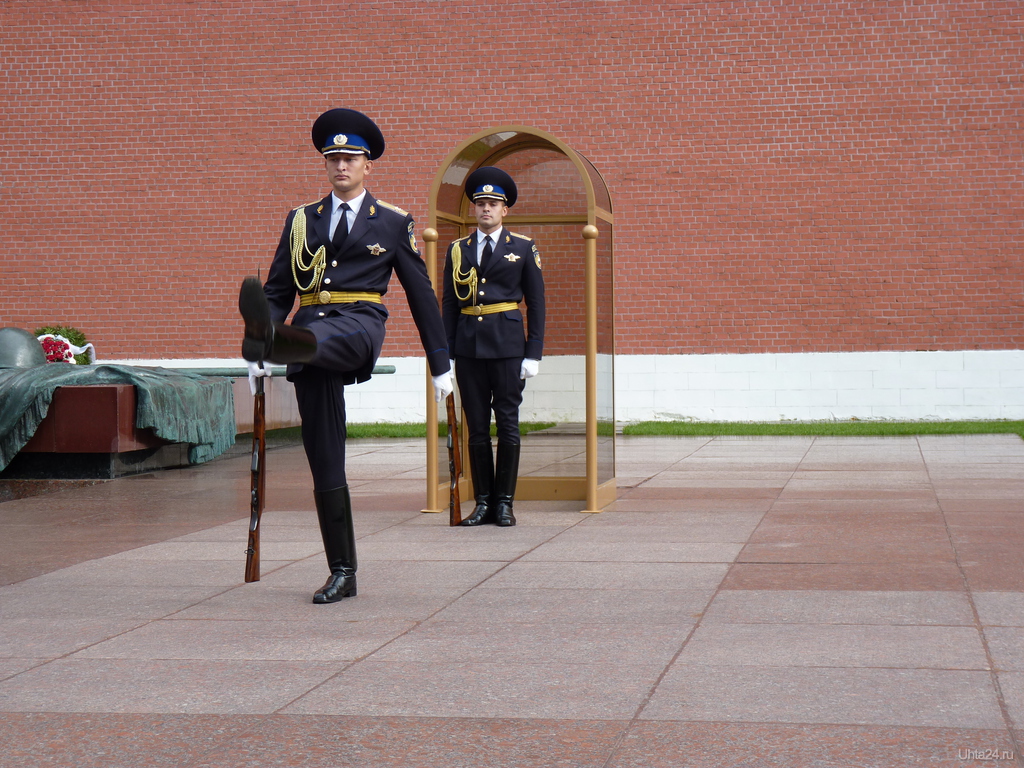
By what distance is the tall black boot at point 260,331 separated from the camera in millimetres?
4156

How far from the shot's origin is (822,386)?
52.2 ft

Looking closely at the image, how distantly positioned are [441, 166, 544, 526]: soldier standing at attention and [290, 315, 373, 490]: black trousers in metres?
2.16

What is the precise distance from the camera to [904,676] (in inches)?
137

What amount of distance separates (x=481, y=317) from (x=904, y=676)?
158 inches

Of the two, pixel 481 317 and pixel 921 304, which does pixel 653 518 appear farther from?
pixel 921 304

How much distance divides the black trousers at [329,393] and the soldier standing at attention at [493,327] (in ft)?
7.10

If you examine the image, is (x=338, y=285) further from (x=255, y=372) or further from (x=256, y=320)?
(x=256, y=320)

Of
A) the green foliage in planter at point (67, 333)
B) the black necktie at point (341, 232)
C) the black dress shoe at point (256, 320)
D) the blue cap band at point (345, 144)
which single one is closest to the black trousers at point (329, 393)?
the black necktie at point (341, 232)

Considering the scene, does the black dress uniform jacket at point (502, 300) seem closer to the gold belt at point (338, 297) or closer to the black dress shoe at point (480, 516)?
the black dress shoe at point (480, 516)

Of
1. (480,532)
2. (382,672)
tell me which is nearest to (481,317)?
(480,532)

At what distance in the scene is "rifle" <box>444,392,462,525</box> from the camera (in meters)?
6.98

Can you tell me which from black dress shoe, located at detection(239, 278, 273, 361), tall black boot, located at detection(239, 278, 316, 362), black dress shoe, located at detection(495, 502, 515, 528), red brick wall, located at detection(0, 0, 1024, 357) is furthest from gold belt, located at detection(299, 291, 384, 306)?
red brick wall, located at detection(0, 0, 1024, 357)

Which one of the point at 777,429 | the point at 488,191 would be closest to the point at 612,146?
the point at 777,429

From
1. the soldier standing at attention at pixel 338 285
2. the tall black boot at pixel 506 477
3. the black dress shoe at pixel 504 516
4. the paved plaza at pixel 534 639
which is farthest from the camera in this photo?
the tall black boot at pixel 506 477
